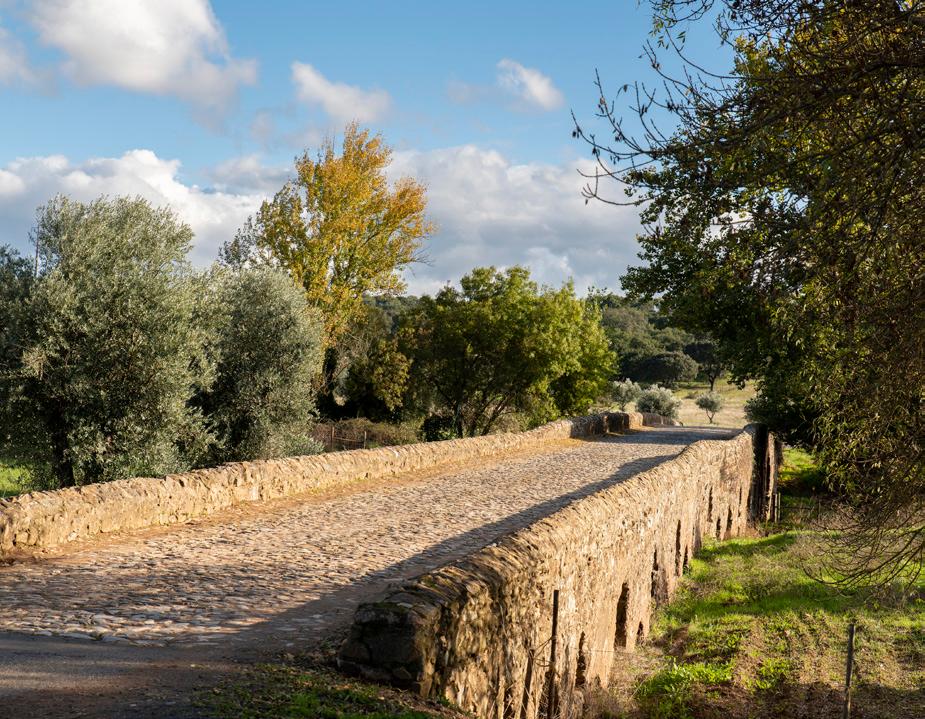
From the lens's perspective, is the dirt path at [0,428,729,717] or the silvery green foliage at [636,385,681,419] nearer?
the dirt path at [0,428,729,717]

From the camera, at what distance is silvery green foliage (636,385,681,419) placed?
5597cm

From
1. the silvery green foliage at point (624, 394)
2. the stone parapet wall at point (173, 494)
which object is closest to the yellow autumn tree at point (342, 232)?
the stone parapet wall at point (173, 494)

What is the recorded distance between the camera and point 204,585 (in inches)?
309

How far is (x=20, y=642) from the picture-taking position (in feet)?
18.7

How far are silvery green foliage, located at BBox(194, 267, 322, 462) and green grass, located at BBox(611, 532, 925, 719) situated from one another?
964 centimetres

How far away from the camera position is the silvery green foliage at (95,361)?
46.1ft

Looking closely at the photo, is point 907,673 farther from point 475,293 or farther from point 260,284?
point 475,293

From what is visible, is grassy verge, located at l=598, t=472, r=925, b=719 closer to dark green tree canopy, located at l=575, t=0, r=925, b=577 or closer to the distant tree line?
dark green tree canopy, located at l=575, t=0, r=925, b=577

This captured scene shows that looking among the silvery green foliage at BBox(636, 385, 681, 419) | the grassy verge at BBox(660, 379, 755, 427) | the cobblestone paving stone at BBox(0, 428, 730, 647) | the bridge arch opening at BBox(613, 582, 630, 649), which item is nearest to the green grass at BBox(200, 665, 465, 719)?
the cobblestone paving stone at BBox(0, 428, 730, 647)

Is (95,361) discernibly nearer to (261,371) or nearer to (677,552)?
(261,371)

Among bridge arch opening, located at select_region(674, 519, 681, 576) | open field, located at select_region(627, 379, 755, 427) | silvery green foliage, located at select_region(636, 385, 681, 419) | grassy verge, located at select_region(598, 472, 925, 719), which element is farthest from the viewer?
open field, located at select_region(627, 379, 755, 427)

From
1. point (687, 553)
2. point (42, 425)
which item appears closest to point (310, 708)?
point (42, 425)

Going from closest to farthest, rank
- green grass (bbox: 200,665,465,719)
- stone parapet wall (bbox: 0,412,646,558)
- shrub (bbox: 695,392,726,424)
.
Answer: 1. green grass (bbox: 200,665,465,719)
2. stone parapet wall (bbox: 0,412,646,558)
3. shrub (bbox: 695,392,726,424)

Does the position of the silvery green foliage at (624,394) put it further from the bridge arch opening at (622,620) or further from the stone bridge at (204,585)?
the bridge arch opening at (622,620)
